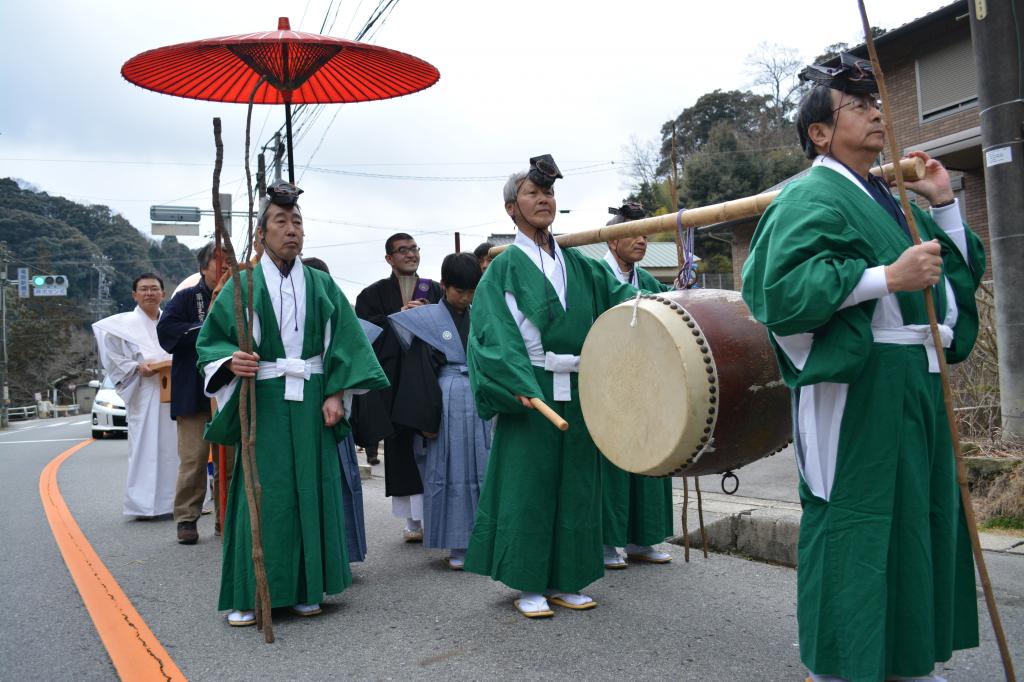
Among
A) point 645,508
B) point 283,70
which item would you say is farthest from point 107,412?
point 645,508

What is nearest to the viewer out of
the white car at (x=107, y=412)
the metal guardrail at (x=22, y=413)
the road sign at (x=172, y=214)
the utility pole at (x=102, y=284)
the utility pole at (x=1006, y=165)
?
the utility pole at (x=1006, y=165)

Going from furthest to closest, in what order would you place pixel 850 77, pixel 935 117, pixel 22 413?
1. pixel 22 413
2. pixel 935 117
3. pixel 850 77

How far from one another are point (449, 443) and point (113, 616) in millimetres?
1969

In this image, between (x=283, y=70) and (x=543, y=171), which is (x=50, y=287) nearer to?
(x=283, y=70)

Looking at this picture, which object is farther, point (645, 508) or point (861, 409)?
point (645, 508)

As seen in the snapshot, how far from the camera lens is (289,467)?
13.1 feet

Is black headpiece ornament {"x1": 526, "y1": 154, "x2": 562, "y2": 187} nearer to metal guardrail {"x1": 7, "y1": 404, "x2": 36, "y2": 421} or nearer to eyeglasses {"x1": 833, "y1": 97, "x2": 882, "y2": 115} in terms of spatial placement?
eyeglasses {"x1": 833, "y1": 97, "x2": 882, "y2": 115}

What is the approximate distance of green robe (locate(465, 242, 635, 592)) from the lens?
3.82 metres

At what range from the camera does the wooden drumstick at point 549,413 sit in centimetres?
330

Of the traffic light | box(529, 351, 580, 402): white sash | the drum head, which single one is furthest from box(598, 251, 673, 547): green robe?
the traffic light

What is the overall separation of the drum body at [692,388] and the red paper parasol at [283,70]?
7.43 ft

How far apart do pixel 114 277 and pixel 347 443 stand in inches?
2453

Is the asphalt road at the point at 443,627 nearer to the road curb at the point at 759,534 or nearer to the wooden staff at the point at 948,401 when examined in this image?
the road curb at the point at 759,534

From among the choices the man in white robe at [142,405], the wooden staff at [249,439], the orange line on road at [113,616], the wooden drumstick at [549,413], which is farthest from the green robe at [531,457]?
the man in white robe at [142,405]
